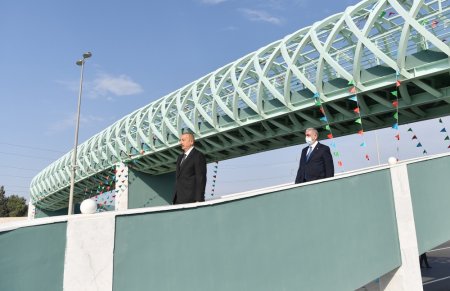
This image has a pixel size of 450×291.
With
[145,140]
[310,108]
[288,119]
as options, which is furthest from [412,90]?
[145,140]

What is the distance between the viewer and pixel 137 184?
3466cm

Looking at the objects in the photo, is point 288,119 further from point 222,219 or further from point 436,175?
point 222,219

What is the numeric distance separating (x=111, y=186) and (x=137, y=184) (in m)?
6.87

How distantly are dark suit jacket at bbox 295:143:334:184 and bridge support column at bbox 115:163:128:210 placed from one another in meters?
28.5

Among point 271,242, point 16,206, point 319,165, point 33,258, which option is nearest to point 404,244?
point 319,165

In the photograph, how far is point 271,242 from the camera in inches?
160

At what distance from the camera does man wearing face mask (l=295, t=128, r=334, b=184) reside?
555 centimetres

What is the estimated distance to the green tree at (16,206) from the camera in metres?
76.1

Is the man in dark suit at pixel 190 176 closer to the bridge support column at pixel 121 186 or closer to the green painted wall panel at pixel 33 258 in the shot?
the green painted wall panel at pixel 33 258

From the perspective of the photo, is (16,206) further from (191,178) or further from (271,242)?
(271,242)

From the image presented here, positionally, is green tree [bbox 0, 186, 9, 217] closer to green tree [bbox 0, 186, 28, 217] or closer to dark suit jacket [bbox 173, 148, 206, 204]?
green tree [bbox 0, 186, 28, 217]

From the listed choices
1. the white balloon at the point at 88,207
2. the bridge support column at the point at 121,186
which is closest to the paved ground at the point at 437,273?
the white balloon at the point at 88,207

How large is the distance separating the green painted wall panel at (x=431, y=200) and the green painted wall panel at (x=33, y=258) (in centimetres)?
648

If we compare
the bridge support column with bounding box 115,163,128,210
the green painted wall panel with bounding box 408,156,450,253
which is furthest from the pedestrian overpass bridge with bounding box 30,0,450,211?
the green painted wall panel with bounding box 408,156,450,253
